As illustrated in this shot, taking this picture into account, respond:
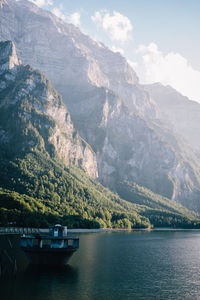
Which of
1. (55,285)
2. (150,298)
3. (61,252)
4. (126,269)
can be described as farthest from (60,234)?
(150,298)

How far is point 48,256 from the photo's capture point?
356ft

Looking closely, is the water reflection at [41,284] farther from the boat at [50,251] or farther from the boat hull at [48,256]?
the boat at [50,251]

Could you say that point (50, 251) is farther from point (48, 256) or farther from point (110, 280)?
point (110, 280)

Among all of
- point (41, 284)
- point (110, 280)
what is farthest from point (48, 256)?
point (110, 280)

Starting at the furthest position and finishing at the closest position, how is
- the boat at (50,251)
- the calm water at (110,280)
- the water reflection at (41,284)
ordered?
the boat at (50,251), the calm water at (110,280), the water reflection at (41,284)

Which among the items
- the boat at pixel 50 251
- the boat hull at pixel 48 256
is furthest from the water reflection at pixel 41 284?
the boat at pixel 50 251

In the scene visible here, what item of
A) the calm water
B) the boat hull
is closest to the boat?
the boat hull

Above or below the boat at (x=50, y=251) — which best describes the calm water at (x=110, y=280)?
below

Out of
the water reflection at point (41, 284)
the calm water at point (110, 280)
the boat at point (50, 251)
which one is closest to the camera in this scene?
the water reflection at point (41, 284)

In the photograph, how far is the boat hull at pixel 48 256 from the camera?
10669cm

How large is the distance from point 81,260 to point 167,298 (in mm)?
46585

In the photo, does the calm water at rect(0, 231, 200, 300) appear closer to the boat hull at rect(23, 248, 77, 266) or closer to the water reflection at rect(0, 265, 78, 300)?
the water reflection at rect(0, 265, 78, 300)

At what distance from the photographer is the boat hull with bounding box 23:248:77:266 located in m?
107

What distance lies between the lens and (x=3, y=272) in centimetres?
8838
